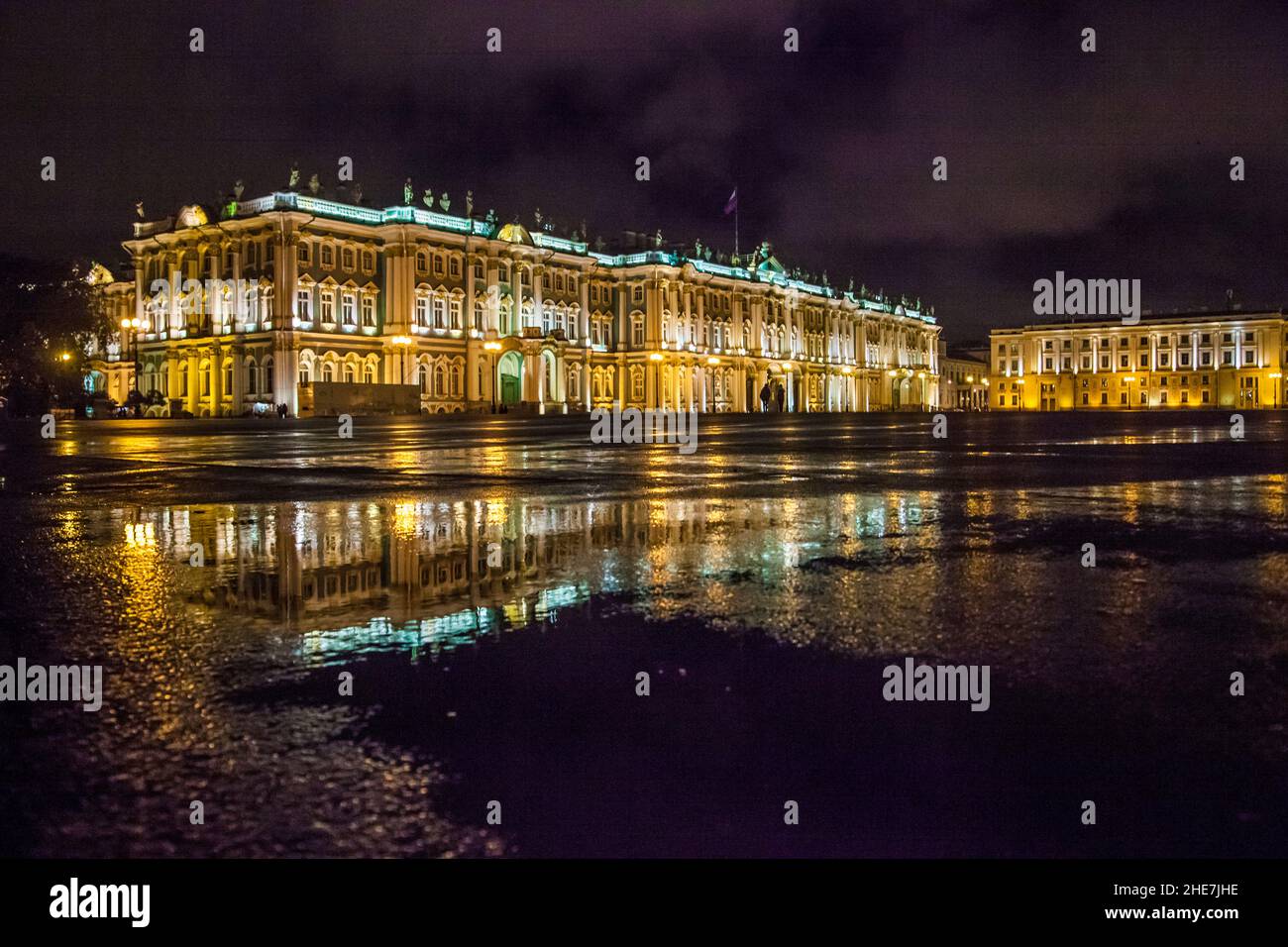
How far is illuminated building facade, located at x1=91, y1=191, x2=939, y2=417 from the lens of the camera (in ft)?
195

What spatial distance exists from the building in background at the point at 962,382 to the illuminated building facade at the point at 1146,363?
4.01 m

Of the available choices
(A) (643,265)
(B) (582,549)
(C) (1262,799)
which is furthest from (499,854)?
(A) (643,265)

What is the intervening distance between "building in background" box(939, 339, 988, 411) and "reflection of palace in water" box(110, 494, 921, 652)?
411ft

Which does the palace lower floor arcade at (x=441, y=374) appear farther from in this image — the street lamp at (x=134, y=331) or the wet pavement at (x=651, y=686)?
the wet pavement at (x=651, y=686)

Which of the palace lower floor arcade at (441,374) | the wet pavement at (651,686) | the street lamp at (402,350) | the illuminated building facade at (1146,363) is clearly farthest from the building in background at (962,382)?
the wet pavement at (651,686)

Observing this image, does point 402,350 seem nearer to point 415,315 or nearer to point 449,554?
point 415,315

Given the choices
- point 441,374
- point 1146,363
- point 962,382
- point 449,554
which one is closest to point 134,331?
point 441,374

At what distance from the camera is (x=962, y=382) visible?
13888cm

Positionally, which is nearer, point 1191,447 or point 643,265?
point 1191,447

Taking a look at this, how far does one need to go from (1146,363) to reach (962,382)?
71.0 feet

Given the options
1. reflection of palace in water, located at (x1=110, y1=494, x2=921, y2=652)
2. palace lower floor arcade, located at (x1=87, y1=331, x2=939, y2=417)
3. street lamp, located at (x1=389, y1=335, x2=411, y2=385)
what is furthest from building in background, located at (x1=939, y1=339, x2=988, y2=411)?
reflection of palace in water, located at (x1=110, y1=494, x2=921, y2=652)

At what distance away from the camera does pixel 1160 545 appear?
6.97 m
